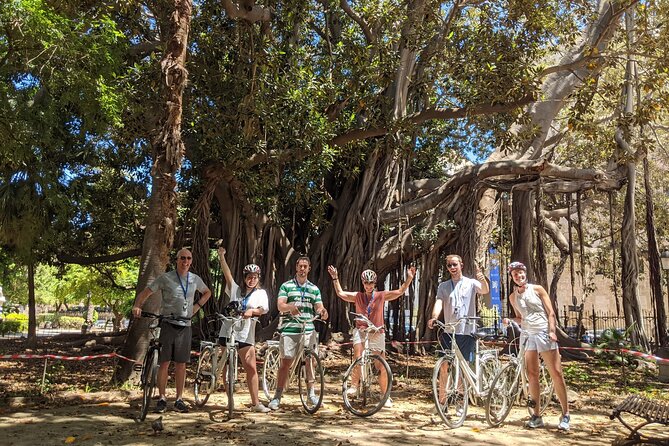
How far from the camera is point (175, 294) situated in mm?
5332

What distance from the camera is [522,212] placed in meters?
12.5

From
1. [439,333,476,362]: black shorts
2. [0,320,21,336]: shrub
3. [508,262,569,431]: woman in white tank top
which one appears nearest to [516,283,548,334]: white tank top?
[508,262,569,431]: woman in white tank top

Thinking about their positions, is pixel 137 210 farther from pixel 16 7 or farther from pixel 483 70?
pixel 483 70

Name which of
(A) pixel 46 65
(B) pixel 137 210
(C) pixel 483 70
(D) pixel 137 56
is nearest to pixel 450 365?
(C) pixel 483 70

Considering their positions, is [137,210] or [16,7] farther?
[137,210]

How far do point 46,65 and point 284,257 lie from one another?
6.01 meters

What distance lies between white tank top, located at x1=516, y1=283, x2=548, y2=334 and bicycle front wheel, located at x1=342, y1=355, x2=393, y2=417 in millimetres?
1364

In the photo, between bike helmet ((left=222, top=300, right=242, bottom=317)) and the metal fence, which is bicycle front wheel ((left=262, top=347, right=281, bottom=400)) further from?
the metal fence

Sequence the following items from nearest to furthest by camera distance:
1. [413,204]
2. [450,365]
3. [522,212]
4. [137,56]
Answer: [450,365], [137,56], [413,204], [522,212]

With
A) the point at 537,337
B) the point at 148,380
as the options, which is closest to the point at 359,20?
the point at 537,337

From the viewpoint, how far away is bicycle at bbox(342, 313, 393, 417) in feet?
17.8

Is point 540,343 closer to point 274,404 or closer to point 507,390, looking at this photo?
point 507,390

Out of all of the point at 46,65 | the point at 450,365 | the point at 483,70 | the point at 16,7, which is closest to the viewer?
the point at 450,365

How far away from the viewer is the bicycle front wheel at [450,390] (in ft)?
16.6
